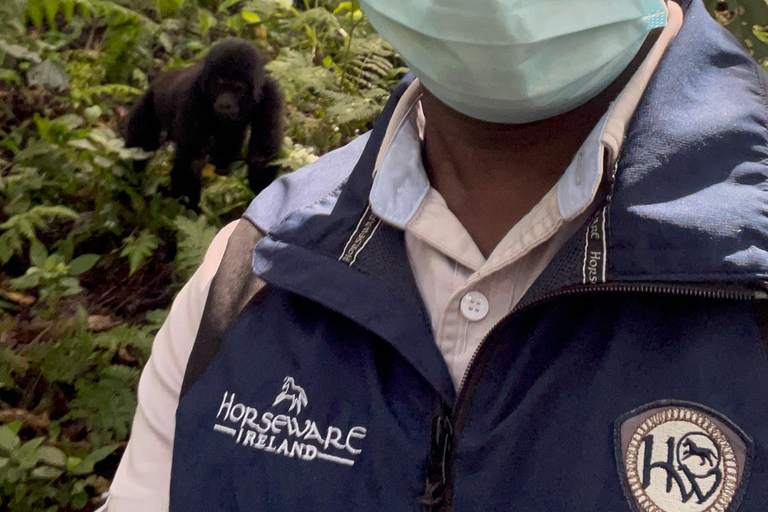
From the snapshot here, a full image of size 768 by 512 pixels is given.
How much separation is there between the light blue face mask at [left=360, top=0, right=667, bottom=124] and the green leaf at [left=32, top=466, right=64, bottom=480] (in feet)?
5.45

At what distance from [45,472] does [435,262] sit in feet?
5.07

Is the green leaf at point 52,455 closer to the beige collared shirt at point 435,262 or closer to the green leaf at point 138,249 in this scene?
the green leaf at point 138,249

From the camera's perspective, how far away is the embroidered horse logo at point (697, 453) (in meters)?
0.74

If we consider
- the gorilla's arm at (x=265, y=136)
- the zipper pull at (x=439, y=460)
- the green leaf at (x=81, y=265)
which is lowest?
the green leaf at (x=81, y=265)

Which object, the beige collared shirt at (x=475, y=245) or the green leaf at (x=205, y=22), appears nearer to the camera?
the beige collared shirt at (x=475, y=245)

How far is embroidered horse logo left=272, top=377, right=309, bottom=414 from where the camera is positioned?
3.10ft

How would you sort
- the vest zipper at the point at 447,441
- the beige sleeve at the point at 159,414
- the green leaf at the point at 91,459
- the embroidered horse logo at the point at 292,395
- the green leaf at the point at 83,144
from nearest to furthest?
the vest zipper at the point at 447,441 → the embroidered horse logo at the point at 292,395 → the beige sleeve at the point at 159,414 → the green leaf at the point at 91,459 → the green leaf at the point at 83,144

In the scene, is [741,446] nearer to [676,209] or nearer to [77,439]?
[676,209]

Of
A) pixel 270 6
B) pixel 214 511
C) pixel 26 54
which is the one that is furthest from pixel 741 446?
pixel 26 54

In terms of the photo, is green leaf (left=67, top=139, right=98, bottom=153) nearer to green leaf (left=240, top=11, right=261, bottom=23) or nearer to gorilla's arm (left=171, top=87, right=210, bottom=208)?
gorilla's arm (left=171, top=87, right=210, bottom=208)

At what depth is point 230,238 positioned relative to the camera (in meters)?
1.15

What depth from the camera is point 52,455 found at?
1.99 m

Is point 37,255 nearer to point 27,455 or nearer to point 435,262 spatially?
point 27,455

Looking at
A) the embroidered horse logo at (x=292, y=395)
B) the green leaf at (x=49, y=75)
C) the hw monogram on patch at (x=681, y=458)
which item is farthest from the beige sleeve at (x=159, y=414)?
the green leaf at (x=49, y=75)
